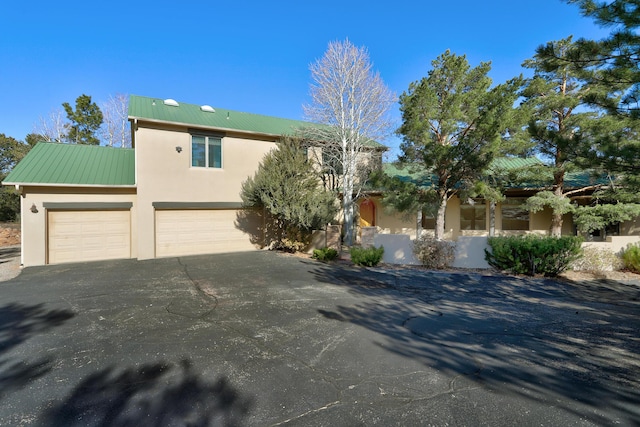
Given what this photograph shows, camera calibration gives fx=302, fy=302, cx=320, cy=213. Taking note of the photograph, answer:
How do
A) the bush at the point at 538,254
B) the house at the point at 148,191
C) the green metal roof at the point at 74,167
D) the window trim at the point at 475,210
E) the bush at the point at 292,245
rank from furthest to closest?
the window trim at the point at 475,210, the bush at the point at 292,245, the house at the point at 148,191, the green metal roof at the point at 74,167, the bush at the point at 538,254

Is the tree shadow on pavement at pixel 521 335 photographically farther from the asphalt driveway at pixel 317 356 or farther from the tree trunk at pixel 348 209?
the tree trunk at pixel 348 209

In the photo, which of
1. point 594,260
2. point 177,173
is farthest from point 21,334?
point 594,260

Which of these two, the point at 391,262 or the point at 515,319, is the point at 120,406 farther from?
Answer: the point at 391,262

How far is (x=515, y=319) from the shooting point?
217 inches

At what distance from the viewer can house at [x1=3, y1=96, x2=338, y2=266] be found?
11.3m

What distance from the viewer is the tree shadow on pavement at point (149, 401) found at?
2.76 meters

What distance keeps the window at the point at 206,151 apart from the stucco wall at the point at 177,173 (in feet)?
0.60

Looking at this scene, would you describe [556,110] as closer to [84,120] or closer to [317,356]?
[317,356]

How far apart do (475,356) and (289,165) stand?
985cm

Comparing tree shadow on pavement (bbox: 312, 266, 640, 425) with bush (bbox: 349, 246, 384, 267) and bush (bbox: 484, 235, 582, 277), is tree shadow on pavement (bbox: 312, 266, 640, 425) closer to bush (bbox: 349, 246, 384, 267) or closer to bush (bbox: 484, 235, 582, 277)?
bush (bbox: 484, 235, 582, 277)

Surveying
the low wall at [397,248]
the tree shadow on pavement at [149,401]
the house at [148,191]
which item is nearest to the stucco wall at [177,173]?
the house at [148,191]

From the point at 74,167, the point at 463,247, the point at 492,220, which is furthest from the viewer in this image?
the point at 492,220

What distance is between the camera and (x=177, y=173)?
500 inches

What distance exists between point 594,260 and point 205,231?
46.8 feet
